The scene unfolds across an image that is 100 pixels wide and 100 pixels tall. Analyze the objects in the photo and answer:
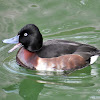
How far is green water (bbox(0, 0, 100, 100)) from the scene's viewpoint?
6141 millimetres

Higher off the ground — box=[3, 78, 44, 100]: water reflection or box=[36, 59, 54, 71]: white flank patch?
box=[36, 59, 54, 71]: white flank patch

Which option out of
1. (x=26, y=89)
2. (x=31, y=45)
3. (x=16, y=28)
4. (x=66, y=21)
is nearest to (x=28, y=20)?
(x=16, y=28)

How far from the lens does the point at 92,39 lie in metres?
8.20

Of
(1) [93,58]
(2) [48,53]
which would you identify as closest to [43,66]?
(2) [48,53]

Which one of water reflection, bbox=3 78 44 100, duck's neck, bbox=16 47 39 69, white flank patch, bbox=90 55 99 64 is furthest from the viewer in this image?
white flank patch, bbox=90 55 99 64

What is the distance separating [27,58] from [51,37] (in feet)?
5.27

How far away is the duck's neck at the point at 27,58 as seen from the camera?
6914 mm

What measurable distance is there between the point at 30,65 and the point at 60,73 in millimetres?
713

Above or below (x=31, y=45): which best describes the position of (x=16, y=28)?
below

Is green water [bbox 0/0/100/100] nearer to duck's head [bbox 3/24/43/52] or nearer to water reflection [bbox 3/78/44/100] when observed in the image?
water reflection [bbox 3/78/44/100]

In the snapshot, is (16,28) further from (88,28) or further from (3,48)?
(88,28)

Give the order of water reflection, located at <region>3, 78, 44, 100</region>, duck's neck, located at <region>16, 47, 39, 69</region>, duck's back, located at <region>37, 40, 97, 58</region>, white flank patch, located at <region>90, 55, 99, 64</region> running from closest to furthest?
water reflection, located at <region>3, 78, 44, 100</region> < duck's back, located at <region>37, 40, 97, 58</region> < duck's neck, located at <region>16, 47, 39, 69</region> < white flank patch, located at <region>90, 55, 99, 64</region>

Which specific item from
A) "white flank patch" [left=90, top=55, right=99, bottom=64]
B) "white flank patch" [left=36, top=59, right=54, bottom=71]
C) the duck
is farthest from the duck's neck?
"white flank patch" [left=90, top=55, right=99, bottom=64]

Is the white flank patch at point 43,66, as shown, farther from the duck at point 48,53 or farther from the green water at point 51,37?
the green water at point 51,37
